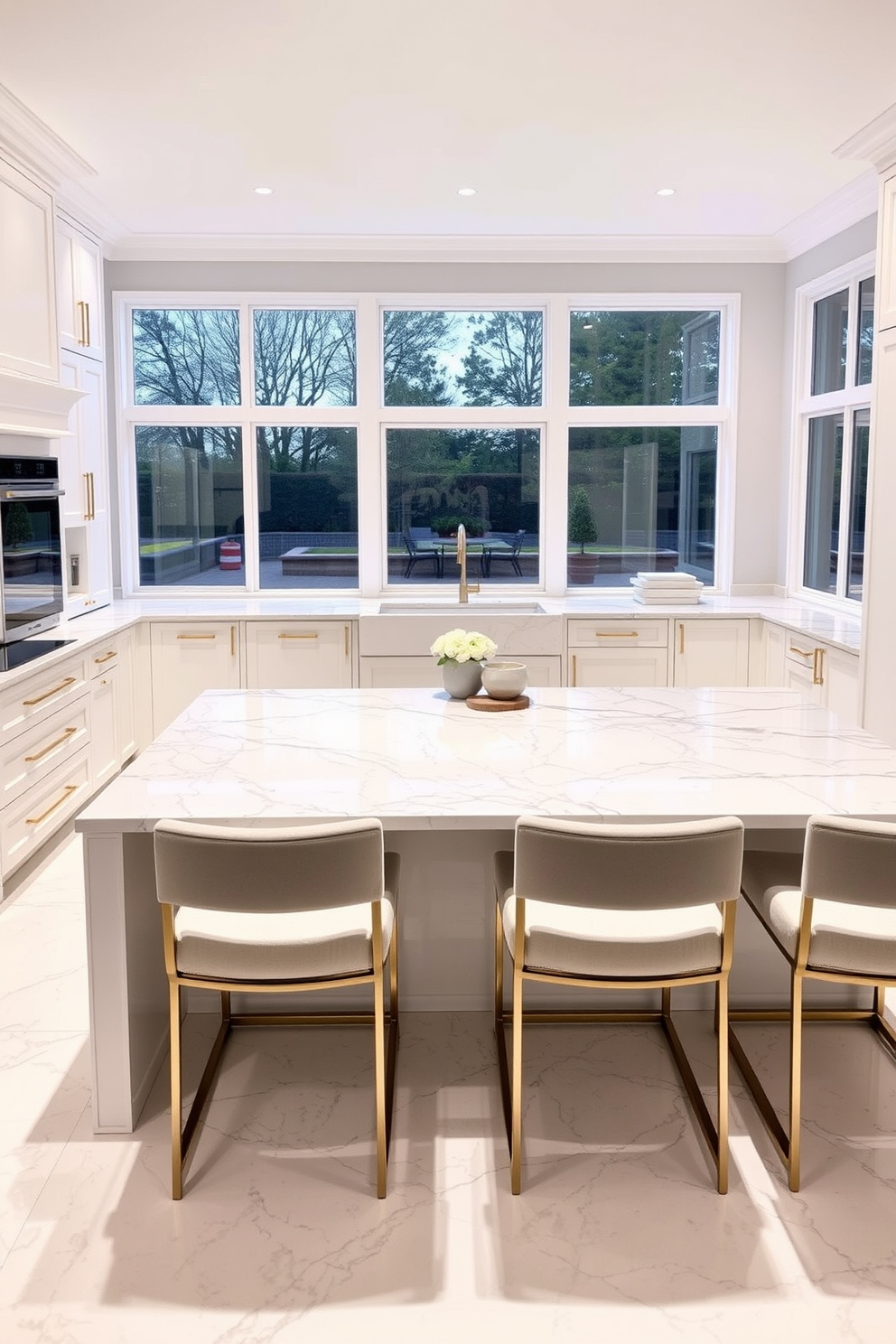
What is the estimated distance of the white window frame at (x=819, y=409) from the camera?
200 inches

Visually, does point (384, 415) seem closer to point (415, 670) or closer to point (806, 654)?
point (415, 670)

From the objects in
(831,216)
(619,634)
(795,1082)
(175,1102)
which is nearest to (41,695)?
(175,1102)

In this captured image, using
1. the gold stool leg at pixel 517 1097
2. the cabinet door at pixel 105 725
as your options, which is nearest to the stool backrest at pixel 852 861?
the gold stool leg at pixel 517 1097

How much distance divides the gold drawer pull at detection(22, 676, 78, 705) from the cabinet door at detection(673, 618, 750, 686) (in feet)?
9.27

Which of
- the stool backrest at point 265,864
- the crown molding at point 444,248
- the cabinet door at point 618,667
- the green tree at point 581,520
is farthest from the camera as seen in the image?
the green tree at point 581,520

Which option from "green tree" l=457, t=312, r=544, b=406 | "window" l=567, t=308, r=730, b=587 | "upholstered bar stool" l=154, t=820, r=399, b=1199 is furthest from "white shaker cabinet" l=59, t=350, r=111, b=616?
"upholstered bar stool" l=154, t=820, r=399, b=1199

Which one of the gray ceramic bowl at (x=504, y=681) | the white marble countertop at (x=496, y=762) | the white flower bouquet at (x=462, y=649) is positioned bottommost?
the white marble countertop at (x=496, y=762)

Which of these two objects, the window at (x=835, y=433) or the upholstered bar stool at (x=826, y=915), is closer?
the upholstered bar stool at (x=826, y=915)

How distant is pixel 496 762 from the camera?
8.63ft

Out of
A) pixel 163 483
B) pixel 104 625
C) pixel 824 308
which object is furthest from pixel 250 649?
pixel 824 308

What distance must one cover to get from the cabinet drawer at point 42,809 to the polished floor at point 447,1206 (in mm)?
999

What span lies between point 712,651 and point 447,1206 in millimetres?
3743

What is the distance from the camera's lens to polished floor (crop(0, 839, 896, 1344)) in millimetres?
1861

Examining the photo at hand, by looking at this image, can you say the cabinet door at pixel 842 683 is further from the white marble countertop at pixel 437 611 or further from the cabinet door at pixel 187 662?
the cabinet door at pixel 187 662
